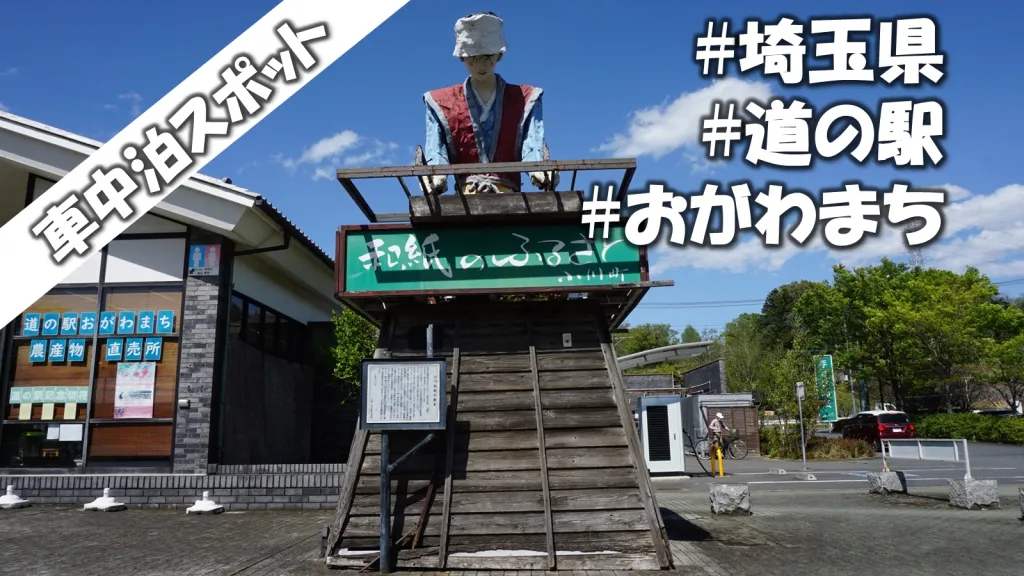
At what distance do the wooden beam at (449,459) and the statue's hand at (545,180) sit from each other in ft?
6.66

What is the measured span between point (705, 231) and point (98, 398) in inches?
424

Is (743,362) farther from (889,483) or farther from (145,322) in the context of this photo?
(145,322)

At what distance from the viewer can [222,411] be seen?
40.0 ft

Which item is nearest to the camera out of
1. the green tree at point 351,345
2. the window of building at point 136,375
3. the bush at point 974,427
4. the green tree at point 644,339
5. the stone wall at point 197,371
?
the stone wall at point 197,371

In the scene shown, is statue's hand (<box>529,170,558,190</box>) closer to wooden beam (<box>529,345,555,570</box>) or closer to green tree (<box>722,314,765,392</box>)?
wooden beam (<box>529,345,555,570</box>)

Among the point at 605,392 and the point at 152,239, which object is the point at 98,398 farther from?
the point at 605,392

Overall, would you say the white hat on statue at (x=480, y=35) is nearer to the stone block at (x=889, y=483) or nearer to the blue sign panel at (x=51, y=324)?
the blue sign panel at (x=51, y=324)

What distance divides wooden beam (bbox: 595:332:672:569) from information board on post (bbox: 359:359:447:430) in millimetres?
1957

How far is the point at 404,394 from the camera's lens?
684cm

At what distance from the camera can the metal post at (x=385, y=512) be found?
639cm

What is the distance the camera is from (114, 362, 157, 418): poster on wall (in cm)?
1192

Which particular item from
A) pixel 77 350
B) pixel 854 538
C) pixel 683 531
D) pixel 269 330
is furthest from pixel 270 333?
pixel 854 538

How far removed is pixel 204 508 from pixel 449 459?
19.8ft

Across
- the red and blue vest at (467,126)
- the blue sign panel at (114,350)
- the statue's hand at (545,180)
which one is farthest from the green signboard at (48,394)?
the statue's hand at (545,180)
